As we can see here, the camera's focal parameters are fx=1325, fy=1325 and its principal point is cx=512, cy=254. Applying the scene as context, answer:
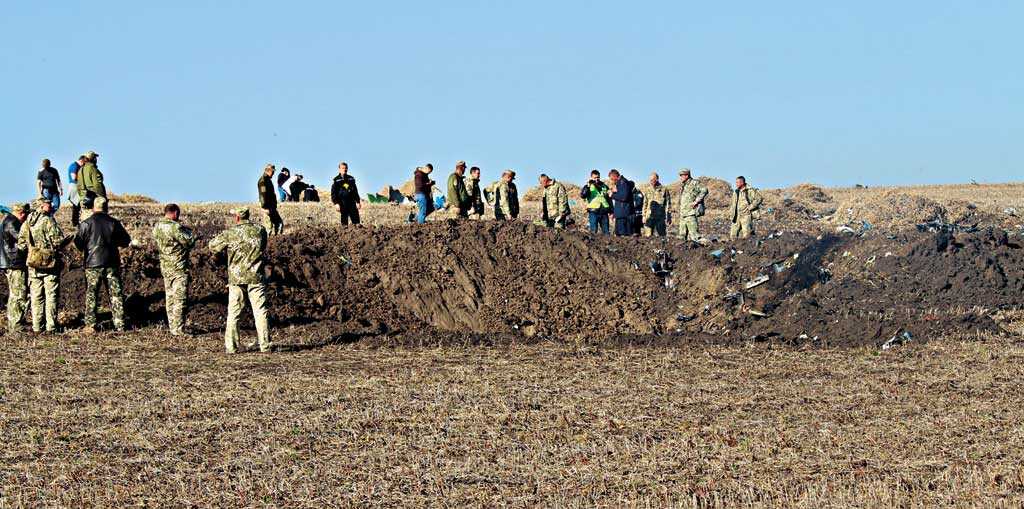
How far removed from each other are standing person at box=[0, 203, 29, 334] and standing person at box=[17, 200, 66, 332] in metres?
0.18

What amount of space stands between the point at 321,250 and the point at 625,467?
448 inches

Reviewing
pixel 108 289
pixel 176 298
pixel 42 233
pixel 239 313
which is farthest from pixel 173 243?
pixel 42 233

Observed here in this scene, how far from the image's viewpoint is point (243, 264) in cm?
1625

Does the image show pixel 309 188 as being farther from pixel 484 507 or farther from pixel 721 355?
pixel 484 507

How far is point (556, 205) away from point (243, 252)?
1193 centimetres

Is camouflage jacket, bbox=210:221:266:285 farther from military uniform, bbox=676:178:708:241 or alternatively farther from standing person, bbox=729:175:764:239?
standing person, bbox=729:175:764:239

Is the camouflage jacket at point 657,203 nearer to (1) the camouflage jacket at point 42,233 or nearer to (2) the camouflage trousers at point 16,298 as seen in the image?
(1) the camouflage jacket at point 42,233

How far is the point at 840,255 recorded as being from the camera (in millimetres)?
21938

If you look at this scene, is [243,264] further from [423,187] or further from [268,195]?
[423,187]

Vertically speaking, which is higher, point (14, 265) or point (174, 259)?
point (14, 265)

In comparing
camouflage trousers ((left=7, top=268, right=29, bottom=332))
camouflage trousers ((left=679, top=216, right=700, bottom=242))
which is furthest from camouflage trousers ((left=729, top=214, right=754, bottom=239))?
camouflage trousers ((left=7, top=268, right=29, bottom=332))

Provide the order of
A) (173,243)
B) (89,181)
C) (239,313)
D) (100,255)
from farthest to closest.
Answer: (89,181)
(100,255)
(173,243)
(239,313)

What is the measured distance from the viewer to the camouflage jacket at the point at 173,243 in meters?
17.4

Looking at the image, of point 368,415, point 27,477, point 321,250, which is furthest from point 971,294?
point 27,477
